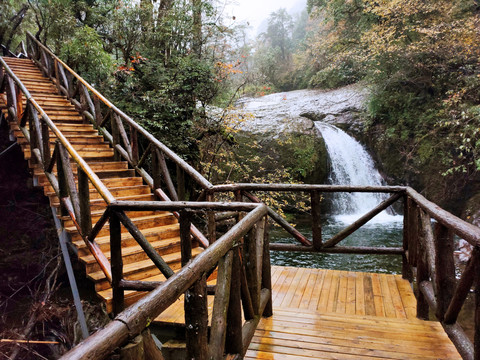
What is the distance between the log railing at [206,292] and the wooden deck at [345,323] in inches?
10.8

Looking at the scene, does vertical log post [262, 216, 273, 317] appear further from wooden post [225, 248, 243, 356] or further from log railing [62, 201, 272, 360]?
wooden post [225, 248, 243, 356]

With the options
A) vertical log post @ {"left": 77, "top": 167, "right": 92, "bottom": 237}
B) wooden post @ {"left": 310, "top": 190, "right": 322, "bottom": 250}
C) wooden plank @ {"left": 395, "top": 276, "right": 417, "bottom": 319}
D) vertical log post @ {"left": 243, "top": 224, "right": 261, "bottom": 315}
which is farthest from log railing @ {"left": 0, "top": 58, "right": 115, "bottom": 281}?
wooden plank @ {"left": 395, "top": 276, "right": 417, "bottom": 319}

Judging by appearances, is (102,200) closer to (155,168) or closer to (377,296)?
(155,168)

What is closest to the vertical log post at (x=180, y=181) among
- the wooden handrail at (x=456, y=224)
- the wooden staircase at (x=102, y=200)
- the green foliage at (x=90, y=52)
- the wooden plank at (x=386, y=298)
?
the wooden staircase at (x=102, y=200)

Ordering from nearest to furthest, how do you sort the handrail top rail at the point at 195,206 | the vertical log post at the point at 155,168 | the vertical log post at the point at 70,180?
the handrail top rail at the point at 195,206 < the vertical log post at the point at 70,180 < the vertical log post at the point at 155,168

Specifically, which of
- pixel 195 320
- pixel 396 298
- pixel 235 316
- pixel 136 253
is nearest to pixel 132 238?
pixel 136 253

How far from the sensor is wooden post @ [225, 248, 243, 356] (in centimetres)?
200

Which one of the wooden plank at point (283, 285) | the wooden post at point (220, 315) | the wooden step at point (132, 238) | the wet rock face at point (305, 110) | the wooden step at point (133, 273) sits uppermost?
the wet rock face at point (305, 110)

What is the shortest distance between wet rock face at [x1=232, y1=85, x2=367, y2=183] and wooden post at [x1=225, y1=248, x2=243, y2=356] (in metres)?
7.54

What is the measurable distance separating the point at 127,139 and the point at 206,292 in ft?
15.7

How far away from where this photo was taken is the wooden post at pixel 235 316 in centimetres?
200

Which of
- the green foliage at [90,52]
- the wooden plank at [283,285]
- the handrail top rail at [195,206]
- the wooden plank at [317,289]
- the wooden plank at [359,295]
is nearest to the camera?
the handrail top rail at [195,206]

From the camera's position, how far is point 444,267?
2.26m

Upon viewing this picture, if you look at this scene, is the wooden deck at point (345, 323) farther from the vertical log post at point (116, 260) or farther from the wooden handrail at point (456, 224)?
the wooden handrail at point (456, 224)
